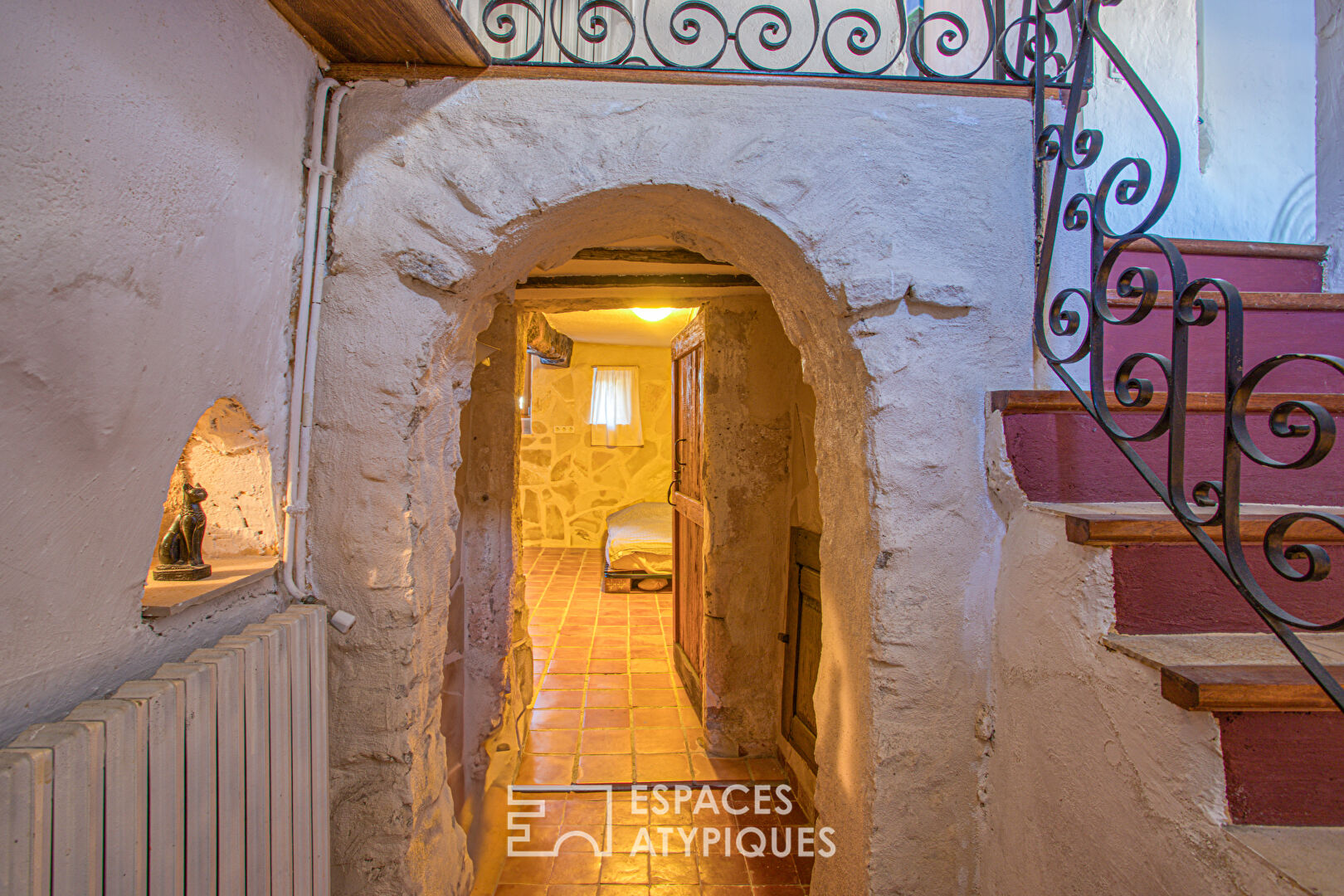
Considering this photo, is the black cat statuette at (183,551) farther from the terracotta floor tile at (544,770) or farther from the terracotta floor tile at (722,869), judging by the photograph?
the terracotta floor tile at (544,770)

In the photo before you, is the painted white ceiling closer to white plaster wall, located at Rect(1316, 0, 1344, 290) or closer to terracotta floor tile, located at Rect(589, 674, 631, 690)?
terracotta floor tile, located at Rect(589, 674, 631, 690)

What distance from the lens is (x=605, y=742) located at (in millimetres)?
3260

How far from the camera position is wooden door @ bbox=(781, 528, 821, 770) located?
272 cm

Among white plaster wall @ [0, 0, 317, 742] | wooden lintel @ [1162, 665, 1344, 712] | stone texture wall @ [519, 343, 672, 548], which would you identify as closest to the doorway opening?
white plaster wall @ [0, 0, 317, 742]

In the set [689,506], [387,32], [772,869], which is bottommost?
[772,869]

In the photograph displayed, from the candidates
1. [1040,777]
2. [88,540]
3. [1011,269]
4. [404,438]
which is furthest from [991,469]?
[88,540]

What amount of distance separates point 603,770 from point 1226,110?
3683mm

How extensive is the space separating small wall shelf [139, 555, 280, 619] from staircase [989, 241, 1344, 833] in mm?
1598

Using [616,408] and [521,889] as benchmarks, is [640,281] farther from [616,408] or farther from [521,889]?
[616,408]

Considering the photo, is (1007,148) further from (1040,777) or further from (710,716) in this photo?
(710,716)

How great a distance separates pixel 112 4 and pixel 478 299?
867mm

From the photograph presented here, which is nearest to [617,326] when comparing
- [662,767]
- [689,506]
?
[689,506]

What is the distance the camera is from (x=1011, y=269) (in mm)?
1544
